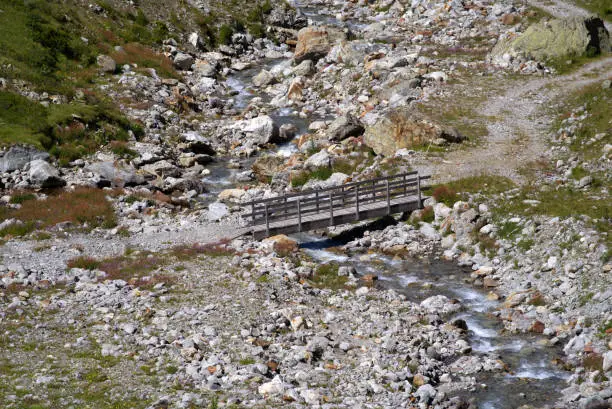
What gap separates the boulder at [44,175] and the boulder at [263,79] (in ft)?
95.3

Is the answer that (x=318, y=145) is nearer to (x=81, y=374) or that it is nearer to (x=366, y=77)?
(x=366, y=77)

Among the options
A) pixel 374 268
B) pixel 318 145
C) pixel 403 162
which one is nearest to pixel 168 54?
pixel 318 145

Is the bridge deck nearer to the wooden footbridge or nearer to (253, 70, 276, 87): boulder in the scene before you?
the wooden footbridge

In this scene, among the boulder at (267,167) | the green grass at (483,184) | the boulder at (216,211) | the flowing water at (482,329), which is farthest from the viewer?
the boulder at (267,167)

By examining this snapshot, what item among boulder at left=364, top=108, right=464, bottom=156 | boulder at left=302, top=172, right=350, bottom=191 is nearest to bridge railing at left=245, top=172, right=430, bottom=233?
boulder at left=302, top=172, right=350, bottom=191

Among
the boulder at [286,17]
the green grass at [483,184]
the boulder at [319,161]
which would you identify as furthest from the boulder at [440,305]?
the boulder at [286,17]

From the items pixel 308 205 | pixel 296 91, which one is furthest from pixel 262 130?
pixel 308 205

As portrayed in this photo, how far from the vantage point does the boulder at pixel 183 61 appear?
6994cm

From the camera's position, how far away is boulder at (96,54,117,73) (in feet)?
203

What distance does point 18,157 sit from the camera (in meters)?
43.5

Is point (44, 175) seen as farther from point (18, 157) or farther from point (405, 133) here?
point (405, 133)

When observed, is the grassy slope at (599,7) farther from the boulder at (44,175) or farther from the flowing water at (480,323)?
the boulder at (44,175)

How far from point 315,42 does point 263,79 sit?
6.65 meters

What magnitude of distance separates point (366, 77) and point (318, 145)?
12605 millimetres
